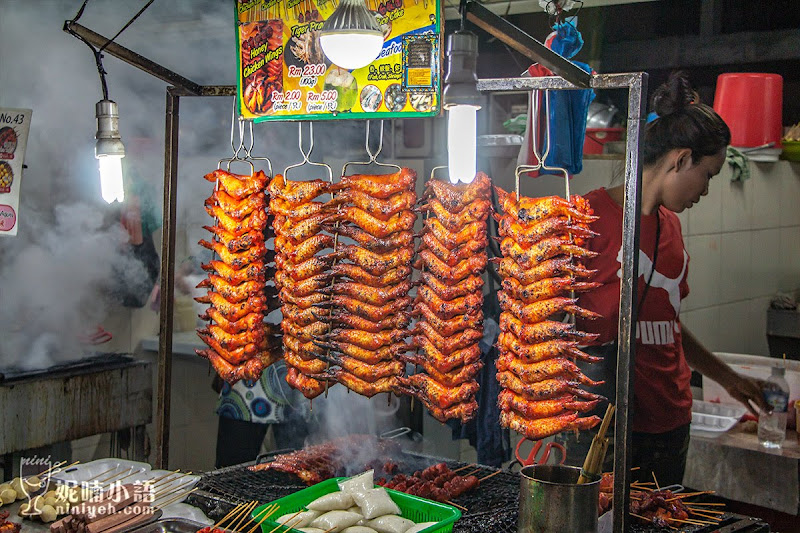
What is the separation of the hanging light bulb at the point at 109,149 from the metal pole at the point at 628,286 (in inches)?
88.3

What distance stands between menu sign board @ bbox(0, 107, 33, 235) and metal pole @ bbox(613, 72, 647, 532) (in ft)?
12.8

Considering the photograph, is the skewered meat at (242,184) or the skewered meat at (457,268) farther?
the skewered meat at (242,184)

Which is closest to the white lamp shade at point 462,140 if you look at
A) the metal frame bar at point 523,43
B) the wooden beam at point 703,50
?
the metal frame bar at point 523,43

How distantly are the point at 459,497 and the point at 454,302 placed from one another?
83 centimetres

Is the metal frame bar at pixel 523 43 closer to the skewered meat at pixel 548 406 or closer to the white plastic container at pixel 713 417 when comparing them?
the skewered meat at pixel 548 406

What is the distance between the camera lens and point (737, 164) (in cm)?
707

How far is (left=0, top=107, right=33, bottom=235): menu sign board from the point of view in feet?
16.6

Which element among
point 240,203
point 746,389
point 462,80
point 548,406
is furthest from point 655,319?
point 240,203

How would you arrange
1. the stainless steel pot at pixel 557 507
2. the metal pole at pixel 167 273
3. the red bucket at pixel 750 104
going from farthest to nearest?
1. the red bucket at pixel 750 104
2. the metal pole at pixel 167 273
3. the stainless steel pot at pixel 557 507

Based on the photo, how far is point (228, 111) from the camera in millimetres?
6801

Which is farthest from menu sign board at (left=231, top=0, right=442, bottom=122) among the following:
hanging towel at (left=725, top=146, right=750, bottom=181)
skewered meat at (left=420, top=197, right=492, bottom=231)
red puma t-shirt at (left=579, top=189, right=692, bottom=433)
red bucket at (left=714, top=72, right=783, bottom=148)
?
hanging towel at (left=725, top=146, right=750, bottom=181)

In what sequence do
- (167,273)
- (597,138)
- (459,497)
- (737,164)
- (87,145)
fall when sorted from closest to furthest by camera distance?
(459,497), (167,273), (597,138), (87,145), (737,164)

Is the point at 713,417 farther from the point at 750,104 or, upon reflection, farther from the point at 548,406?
the point at 750,104

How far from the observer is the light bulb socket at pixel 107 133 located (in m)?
3.63
